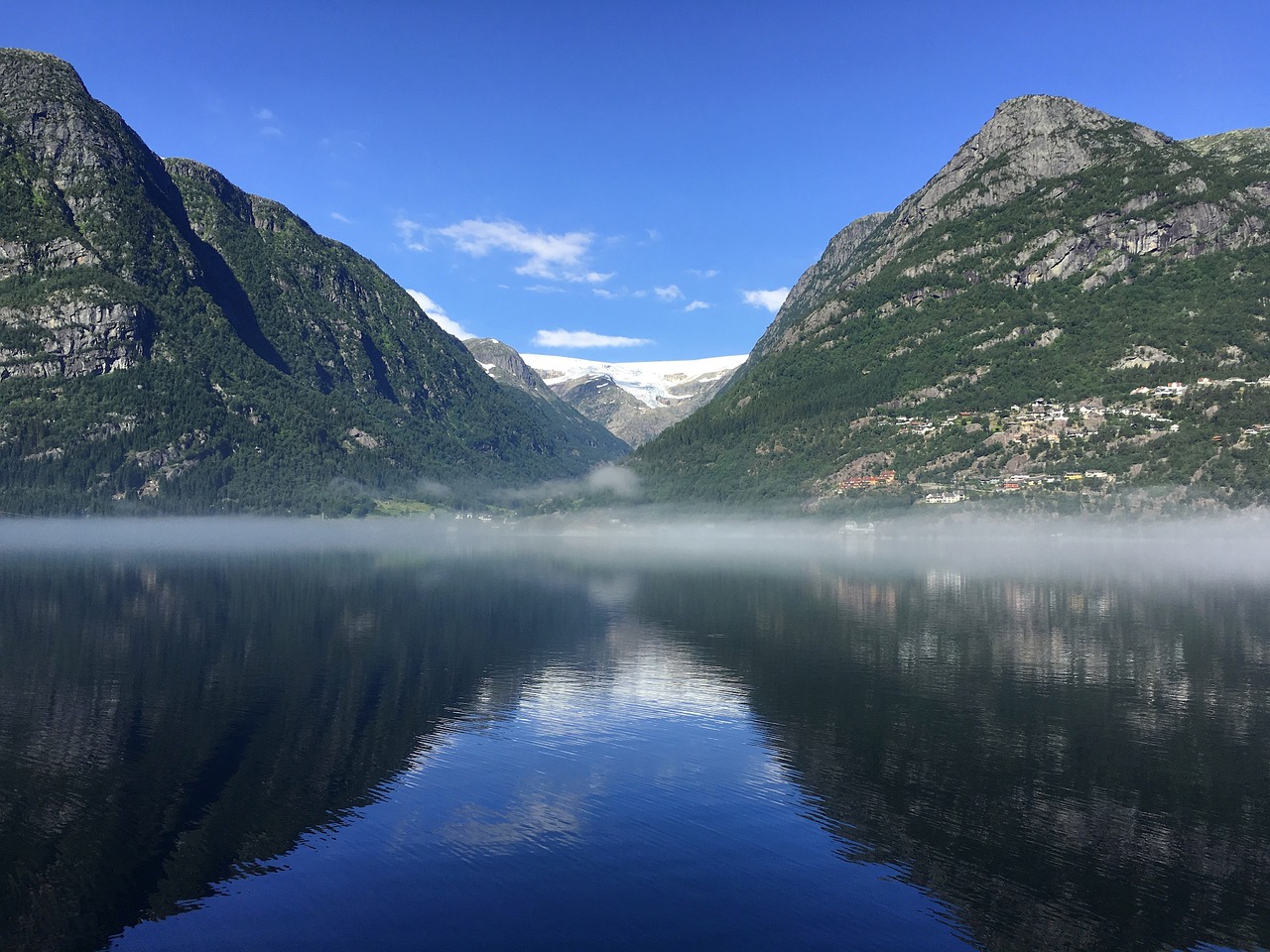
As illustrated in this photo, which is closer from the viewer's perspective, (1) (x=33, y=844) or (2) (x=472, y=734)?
(1) (x=33, y=844)

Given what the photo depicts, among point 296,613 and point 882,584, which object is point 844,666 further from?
point 882,584

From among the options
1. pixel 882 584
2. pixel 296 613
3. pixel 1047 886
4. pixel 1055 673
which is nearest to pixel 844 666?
pixel 1055 673

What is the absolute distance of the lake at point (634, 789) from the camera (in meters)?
34.2

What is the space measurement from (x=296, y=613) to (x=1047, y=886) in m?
98.8

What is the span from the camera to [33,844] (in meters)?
39.4

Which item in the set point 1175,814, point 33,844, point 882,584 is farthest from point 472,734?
point 882,584

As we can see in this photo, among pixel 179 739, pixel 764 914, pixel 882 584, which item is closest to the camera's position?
pixel 764 914

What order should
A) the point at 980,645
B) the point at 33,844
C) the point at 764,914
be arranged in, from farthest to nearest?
the point at 980,645 < the point at 33,844 < the point at 764,914

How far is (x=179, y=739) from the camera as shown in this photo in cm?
5591

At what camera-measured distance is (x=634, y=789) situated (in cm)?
4822

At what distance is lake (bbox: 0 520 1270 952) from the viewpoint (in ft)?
112

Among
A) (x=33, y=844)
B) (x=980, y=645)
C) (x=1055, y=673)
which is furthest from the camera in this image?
(x=980, y=645)

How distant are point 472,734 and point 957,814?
2924cm

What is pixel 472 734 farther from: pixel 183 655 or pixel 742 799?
pixel 183 655
